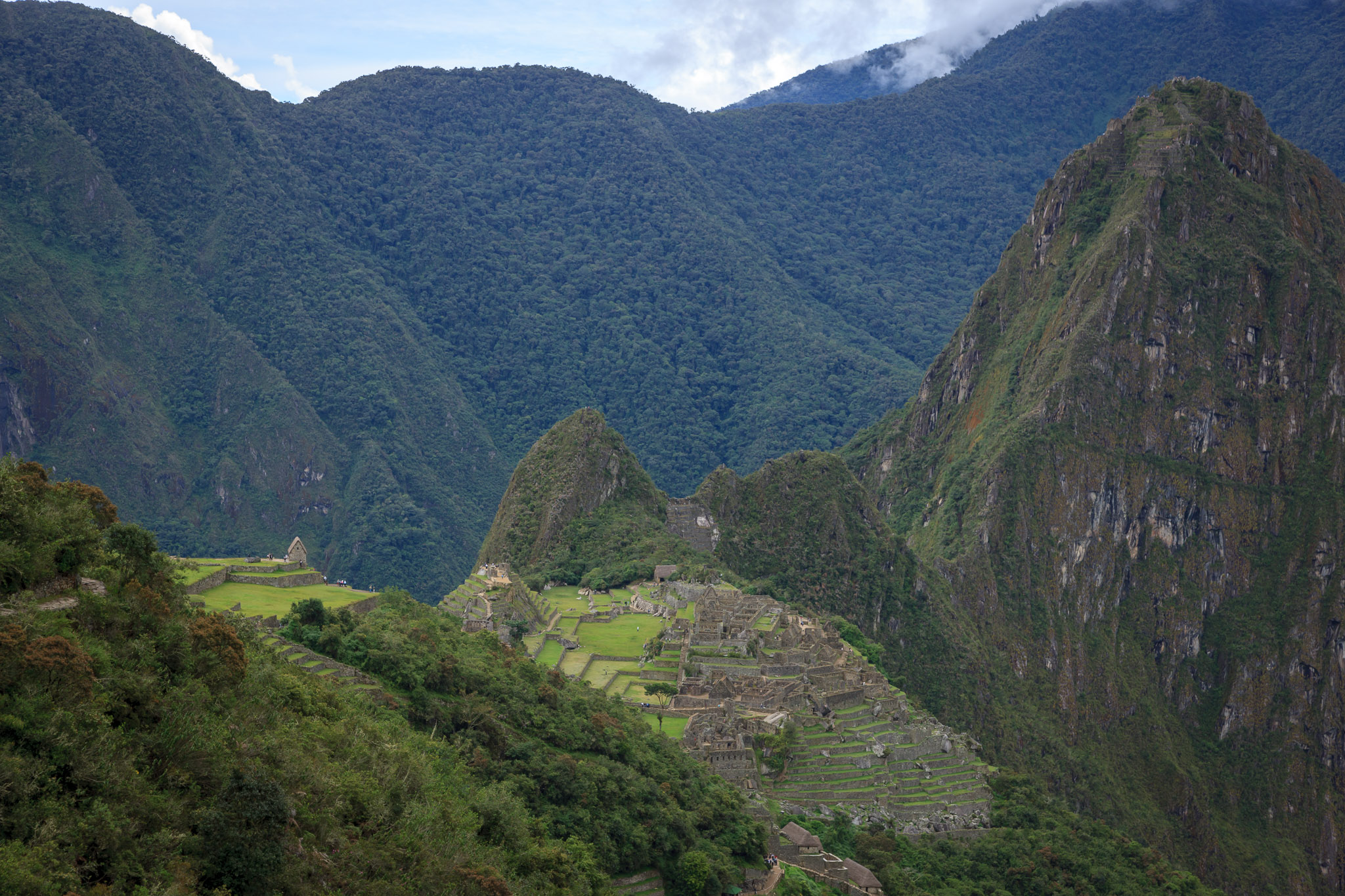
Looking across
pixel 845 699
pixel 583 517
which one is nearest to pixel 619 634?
pixel 845 699

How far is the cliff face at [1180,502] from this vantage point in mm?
124562

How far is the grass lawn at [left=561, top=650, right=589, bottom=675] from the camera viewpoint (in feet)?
184

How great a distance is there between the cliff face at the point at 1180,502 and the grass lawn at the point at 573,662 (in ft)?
211

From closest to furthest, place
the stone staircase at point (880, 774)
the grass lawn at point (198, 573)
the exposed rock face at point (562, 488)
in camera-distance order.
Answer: the grass lawn at point (198, 573) < the stone staircase at point (880, 774) < the exposed rock face at point (562, 488)

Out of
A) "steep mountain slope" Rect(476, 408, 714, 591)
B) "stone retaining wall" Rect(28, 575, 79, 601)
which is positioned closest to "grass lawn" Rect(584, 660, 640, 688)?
"steep mountain slope" Rect(476, 408, 714, 591)

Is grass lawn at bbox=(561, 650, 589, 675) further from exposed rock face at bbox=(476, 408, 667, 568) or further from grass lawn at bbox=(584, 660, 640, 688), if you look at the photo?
exposed rock face at bbox=(476, 408, 667, 568)

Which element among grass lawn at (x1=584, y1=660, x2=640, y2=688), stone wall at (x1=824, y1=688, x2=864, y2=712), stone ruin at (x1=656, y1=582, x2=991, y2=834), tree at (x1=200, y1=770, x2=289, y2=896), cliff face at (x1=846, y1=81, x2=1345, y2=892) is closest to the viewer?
tree at (x1=200, y1=770, x2=289, y2=896)

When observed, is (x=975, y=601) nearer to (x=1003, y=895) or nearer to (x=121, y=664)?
(x=1003, y=895)

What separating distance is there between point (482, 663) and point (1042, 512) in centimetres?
10338

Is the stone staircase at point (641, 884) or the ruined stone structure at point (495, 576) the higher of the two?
the ruined stone structure at point (495, 576)

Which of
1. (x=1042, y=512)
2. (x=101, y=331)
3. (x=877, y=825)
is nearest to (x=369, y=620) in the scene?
(x=877, y=825)

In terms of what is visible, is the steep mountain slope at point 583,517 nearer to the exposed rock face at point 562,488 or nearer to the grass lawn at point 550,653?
the exposed rock face at point 562,488

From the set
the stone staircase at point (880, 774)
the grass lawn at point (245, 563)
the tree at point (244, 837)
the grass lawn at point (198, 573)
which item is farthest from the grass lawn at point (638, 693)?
the tree at point (244, 837)

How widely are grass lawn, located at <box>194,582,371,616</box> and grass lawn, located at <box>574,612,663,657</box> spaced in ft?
60.8
